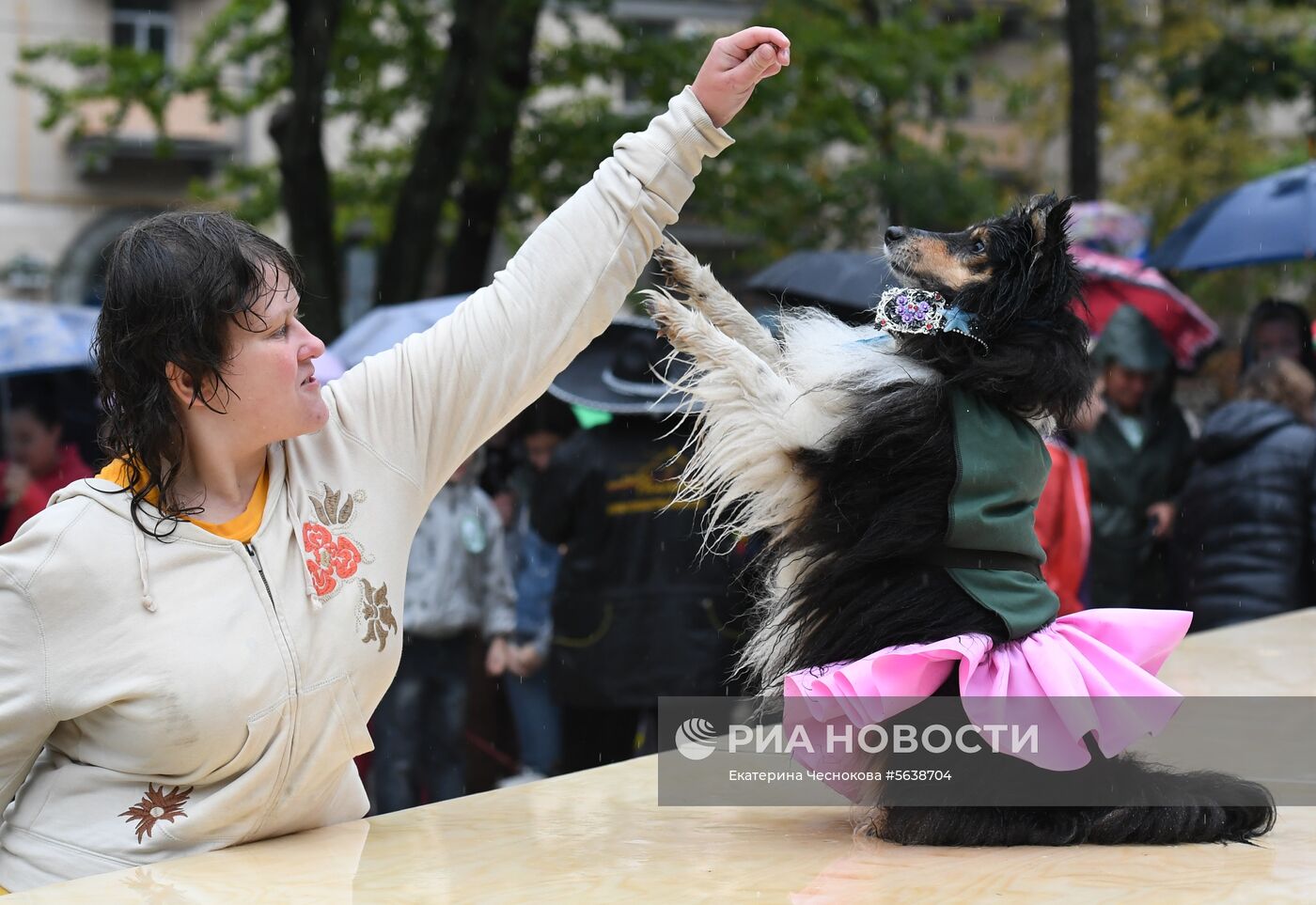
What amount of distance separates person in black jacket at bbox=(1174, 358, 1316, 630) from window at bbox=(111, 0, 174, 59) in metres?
20.4

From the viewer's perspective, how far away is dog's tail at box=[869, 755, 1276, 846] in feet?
8.92

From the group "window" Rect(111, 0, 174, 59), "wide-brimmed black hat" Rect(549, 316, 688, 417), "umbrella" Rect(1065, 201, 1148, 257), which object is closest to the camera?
"wide-brimmed black hat" Rect(549, 316, 688, 417)

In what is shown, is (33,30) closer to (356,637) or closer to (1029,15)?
(1029,15)

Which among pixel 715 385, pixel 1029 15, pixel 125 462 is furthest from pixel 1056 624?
pixel 1029 15

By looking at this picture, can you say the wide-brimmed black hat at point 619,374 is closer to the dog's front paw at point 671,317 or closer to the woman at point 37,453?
the dog's front paw at point 671,317

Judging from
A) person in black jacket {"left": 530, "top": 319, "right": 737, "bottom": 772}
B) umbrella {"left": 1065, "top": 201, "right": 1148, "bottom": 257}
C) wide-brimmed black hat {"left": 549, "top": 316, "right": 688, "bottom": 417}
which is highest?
umbrella {"left": 1065, "top": 201, "right": 1148, "bottom": 257}

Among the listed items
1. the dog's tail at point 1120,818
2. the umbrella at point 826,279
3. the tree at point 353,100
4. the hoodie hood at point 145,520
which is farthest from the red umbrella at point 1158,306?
the hoodie hood at point 145,520

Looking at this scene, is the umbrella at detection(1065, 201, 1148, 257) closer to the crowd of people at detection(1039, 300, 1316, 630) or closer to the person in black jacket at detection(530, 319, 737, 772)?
the crowd of people at detection(1039, 300, 1316, 630)

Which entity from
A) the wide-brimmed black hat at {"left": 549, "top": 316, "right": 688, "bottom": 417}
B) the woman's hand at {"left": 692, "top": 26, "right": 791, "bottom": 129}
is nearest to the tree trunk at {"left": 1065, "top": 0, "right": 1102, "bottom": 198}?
the wide-brimmed black hat at {"left": 549, "top": 316, "right": 688, "bottom": 417}

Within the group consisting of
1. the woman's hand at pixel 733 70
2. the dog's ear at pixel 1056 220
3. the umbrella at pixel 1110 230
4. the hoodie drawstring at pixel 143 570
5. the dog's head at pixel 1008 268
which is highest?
the umbrella at pixel 1110 230

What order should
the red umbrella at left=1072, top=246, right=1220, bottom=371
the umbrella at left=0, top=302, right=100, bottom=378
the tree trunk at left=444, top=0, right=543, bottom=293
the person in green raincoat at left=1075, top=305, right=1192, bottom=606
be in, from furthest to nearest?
the tree trunk at left=444, top=0, right=543, bottom=293 → the red umbrella at left=1072, top=246, right=1220, bottom=371 → the umbrella at left=0, top=302, right=100, bottom=378 → the person in green raincoat at left=1075, top=305, right=1192, bottom=606

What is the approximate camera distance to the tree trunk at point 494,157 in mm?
11180

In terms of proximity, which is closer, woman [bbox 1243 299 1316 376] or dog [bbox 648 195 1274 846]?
dog [bbox 648 195 1274 846]

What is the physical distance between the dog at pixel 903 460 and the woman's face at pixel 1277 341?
4.86 meters
